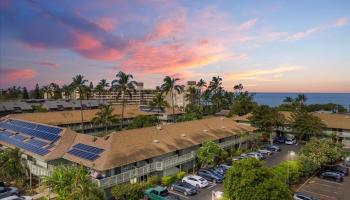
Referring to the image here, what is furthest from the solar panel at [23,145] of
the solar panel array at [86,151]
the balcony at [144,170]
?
the balcony at [144,170]

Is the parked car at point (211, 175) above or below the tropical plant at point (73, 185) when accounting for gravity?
below

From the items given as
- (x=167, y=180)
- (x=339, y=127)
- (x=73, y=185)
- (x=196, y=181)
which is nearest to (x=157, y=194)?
(x=167, y=180)

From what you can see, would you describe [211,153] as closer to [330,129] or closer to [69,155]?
[69,155]

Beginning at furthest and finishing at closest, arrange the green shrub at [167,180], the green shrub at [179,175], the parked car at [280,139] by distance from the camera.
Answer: the parked car at [280,139] < the green shrub at [179,175] < the green shrub at [167,180]

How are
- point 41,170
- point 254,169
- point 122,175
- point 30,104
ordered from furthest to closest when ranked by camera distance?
point 30,104 → point 41,170 → point 122,175 → point 254,169

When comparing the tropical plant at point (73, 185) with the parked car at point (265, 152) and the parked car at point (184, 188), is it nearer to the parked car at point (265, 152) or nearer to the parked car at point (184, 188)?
the parked car at point (184, 188)

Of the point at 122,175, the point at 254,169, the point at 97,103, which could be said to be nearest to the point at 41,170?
the point at 122,175

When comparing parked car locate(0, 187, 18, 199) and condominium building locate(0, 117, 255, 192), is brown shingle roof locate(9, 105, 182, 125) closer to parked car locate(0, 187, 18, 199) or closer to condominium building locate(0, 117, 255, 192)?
condominium building locate(0, 117, 255, 192)
